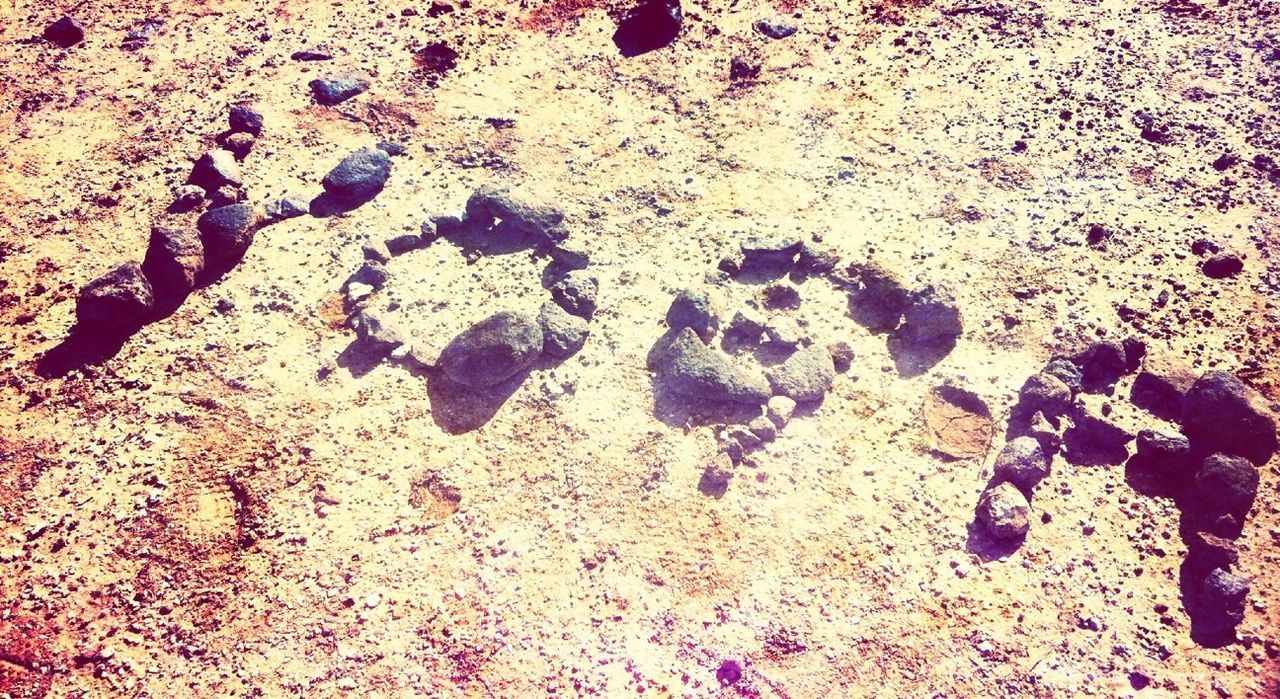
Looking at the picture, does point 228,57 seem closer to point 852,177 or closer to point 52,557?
point 52,557

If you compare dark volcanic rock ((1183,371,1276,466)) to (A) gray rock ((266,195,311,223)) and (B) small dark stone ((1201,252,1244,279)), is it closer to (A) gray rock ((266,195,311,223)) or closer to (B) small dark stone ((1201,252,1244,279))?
(B) small dark stone ((1201,252,1244,279))

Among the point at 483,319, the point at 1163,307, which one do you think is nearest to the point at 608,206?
the point at 483,319

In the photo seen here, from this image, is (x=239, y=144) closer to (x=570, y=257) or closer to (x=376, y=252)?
(x=376, y=252)

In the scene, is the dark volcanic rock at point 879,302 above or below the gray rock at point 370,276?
above

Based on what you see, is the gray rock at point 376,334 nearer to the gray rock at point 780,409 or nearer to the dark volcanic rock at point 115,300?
the dark volcanic rock at point 115,300

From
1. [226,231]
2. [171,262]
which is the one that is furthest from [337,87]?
[171,262]

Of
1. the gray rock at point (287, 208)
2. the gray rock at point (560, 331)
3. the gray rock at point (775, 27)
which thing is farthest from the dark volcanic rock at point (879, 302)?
the gray rock at point (287, 208)
